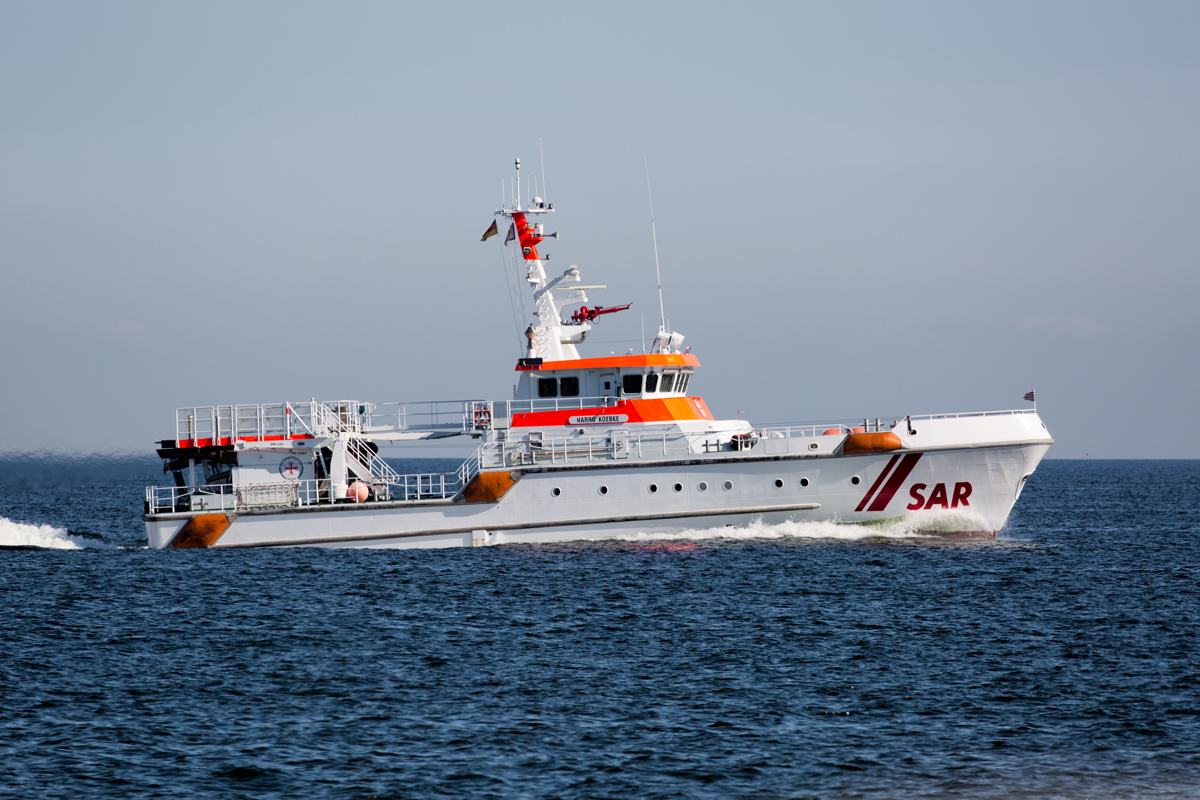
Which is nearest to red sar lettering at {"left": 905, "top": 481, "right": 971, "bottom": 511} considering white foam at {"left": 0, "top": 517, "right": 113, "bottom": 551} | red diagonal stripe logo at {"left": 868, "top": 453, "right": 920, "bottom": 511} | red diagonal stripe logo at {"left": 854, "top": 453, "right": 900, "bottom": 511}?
red diagonal stripe logo at {"left": 868, "top": 453, "right": 920, "bottom": 511}

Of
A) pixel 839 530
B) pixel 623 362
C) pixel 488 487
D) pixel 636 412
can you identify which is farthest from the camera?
pixel 623 362

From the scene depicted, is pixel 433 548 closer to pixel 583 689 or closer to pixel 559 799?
A: pixel 583 689

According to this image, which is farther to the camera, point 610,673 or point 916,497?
point 916,497

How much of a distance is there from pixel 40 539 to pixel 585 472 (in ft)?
52.2

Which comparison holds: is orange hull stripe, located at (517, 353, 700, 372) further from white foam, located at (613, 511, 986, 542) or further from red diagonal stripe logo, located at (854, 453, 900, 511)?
red diagonal stripe logo, located at (854, 453, 900, 511)

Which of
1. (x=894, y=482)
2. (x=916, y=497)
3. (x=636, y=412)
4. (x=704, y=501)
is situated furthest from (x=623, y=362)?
(x=916, y=497)

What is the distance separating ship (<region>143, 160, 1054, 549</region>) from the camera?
23656 millimetres

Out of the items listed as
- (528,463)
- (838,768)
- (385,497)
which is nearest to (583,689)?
(838,768)

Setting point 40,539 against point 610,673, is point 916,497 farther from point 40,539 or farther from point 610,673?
point 40,539

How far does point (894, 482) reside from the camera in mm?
23797

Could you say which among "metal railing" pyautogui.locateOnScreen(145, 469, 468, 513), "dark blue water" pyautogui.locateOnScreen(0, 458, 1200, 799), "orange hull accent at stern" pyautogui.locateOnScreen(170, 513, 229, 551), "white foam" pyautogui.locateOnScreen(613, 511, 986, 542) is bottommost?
"dark blue water" pyautogui.locateOnScreen(0, 458, 1200, 799)

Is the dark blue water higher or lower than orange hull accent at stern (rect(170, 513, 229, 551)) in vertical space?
lower

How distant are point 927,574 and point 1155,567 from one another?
707 centimetres

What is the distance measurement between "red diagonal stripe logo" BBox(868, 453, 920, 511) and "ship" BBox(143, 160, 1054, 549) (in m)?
0.03
